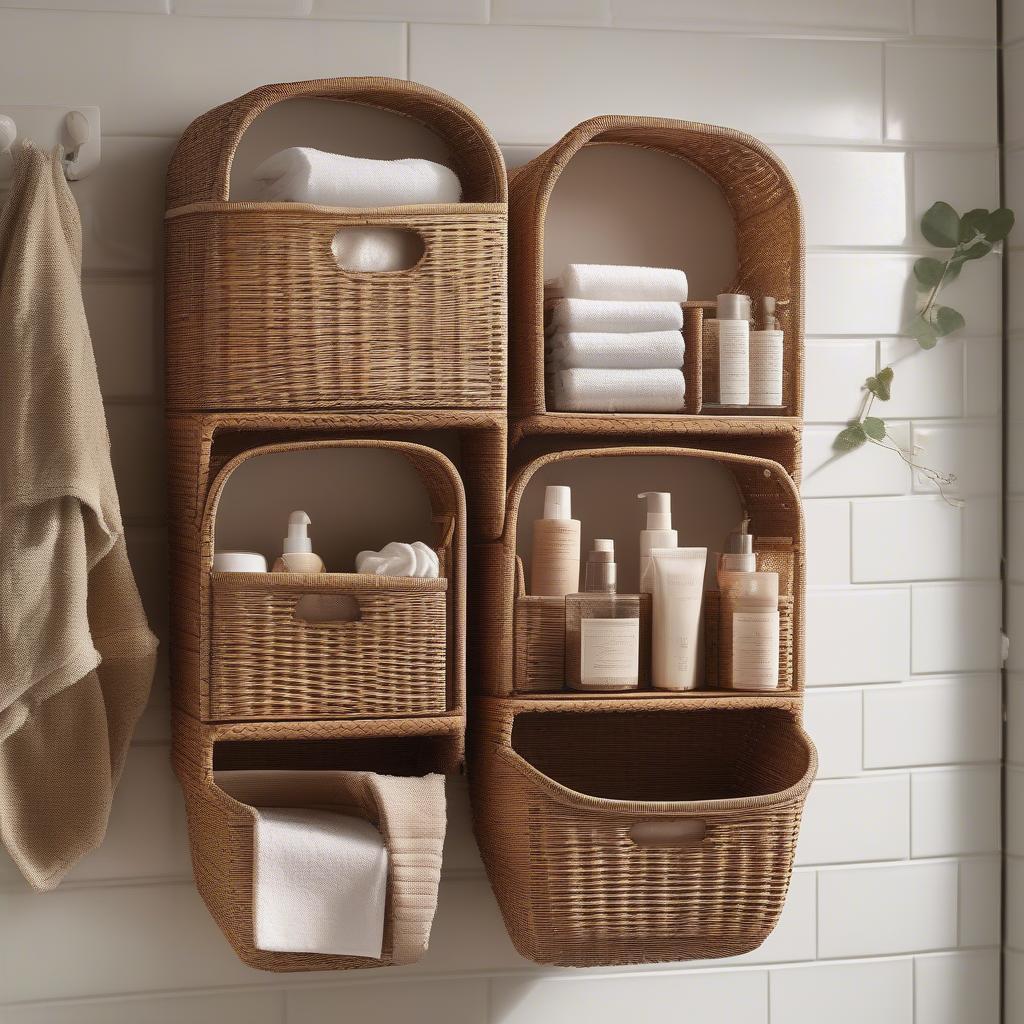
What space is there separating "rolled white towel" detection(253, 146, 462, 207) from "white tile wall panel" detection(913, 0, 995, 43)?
2.26 ft

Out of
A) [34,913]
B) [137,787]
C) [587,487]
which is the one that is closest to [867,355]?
[587,487]

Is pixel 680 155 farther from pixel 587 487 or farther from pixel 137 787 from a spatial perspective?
pixel 137 787

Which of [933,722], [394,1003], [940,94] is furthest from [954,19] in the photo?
[394,1003]

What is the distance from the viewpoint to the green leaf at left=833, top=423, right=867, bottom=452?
1.59 meters

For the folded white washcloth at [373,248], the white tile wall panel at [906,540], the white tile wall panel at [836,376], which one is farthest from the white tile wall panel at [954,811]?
the folded white washcloth at [373,248]

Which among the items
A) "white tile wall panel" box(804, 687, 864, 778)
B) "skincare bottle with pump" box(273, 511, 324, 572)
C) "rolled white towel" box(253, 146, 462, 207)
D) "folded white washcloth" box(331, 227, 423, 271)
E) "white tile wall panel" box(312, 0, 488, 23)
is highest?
"white tile wall panel" box(312, 0, 488, 23)

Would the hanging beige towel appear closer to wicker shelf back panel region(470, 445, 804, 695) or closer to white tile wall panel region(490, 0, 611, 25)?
wicker shelf back panel region(470, 445, 804, 695)

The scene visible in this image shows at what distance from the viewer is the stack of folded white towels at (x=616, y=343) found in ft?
4.55

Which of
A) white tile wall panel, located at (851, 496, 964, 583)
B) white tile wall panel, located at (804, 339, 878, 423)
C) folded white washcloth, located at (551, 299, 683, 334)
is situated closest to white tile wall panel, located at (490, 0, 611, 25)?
folded white washcloth, located at (551, 299, 683, 334)

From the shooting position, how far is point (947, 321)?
5.25 ft

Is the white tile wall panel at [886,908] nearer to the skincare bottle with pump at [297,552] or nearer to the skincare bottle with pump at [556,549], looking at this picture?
the skincare bottle with pump at [556,549]

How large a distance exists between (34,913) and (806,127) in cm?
132

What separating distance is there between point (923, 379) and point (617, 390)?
468 mm

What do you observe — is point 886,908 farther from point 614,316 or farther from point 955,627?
point 614,316
